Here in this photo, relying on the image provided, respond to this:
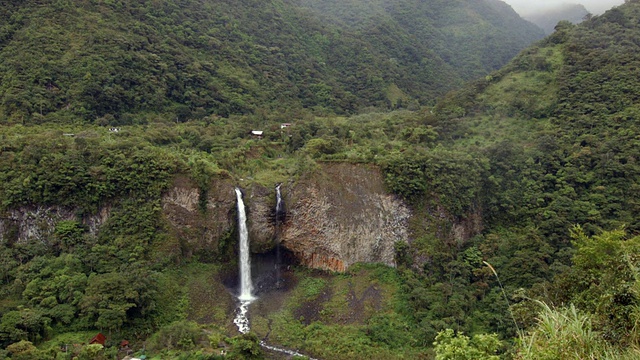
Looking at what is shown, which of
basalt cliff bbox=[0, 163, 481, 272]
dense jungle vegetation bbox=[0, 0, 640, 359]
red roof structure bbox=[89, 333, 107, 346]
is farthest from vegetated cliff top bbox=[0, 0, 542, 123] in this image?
red roof structure bbox=[89, 333, 107, 346]

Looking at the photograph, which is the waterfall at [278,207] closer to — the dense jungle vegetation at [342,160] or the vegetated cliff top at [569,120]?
the dense jungle vegetation at [342,160]

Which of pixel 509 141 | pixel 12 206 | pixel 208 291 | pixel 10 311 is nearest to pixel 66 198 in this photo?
pixel 12 206

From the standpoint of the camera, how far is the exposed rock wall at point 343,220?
867 inches

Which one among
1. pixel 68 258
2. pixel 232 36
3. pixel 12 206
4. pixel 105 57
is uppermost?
pixel 232 36

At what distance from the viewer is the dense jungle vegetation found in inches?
674

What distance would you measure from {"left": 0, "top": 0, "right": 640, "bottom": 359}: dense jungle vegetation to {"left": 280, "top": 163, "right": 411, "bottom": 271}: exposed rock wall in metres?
0.64

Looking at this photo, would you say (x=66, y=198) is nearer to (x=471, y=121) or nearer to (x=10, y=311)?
(x=10, y=311)

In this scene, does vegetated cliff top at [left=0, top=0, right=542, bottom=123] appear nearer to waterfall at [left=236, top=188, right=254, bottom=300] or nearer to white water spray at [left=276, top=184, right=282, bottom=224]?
waterfall at [left=236, top=188, right=254, bottom=300]

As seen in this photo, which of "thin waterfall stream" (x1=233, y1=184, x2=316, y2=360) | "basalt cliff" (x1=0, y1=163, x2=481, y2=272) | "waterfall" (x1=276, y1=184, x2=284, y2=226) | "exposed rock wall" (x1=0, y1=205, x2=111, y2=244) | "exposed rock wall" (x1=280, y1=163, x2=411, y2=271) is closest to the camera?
"exposed rock wall" (x1=0, y1=205, x2=111, y2=244)

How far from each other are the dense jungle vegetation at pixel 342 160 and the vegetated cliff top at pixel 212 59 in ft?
0.93

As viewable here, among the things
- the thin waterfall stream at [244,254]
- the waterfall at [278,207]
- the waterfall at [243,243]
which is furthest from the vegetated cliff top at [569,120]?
the waterfall at [243,243]

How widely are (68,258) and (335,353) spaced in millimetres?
11960

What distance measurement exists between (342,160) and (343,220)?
11.1ft

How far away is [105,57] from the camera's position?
3403 centimetres
